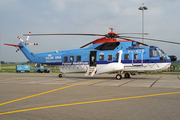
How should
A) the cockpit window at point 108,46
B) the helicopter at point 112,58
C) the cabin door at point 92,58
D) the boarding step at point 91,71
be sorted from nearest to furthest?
the helicopter at point 112,58, the cockpit window at point 108,46, the boarding step at point 91,71, the cabin door at point 92,58

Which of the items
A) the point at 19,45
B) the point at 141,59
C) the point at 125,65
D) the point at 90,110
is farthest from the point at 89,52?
the point at 90,110

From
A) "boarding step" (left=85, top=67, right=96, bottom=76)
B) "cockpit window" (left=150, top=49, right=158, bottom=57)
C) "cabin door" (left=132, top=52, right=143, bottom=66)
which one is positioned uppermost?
"cockpit window" (left=150, top=49, right=158, bottom=57)

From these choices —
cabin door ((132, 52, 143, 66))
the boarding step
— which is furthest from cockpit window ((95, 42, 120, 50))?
the boarding step

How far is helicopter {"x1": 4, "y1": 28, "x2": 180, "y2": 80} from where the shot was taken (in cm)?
1731

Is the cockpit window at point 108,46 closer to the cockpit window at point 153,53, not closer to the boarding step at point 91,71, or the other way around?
the boarding step at point 91,71

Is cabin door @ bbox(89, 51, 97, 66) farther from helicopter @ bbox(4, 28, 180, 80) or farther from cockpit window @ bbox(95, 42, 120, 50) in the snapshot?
cockpit window @ bbox(95, 42, 120, 50)

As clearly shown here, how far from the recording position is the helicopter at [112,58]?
682 inches

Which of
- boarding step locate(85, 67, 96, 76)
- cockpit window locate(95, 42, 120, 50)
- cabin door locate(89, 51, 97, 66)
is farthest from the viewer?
cabin door locate(89, 51, 97, 66)

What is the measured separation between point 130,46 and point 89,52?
4.80 m

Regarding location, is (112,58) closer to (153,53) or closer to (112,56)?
(112,56)

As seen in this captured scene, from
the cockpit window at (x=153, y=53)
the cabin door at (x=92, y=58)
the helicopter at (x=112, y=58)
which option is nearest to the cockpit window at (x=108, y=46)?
the helicopter at (x=112, y=58)

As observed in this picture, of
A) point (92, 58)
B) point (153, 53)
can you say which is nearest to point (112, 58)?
point (92, 58)

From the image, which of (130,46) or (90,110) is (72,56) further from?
(90,110)

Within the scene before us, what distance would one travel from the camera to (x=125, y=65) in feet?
59.0
